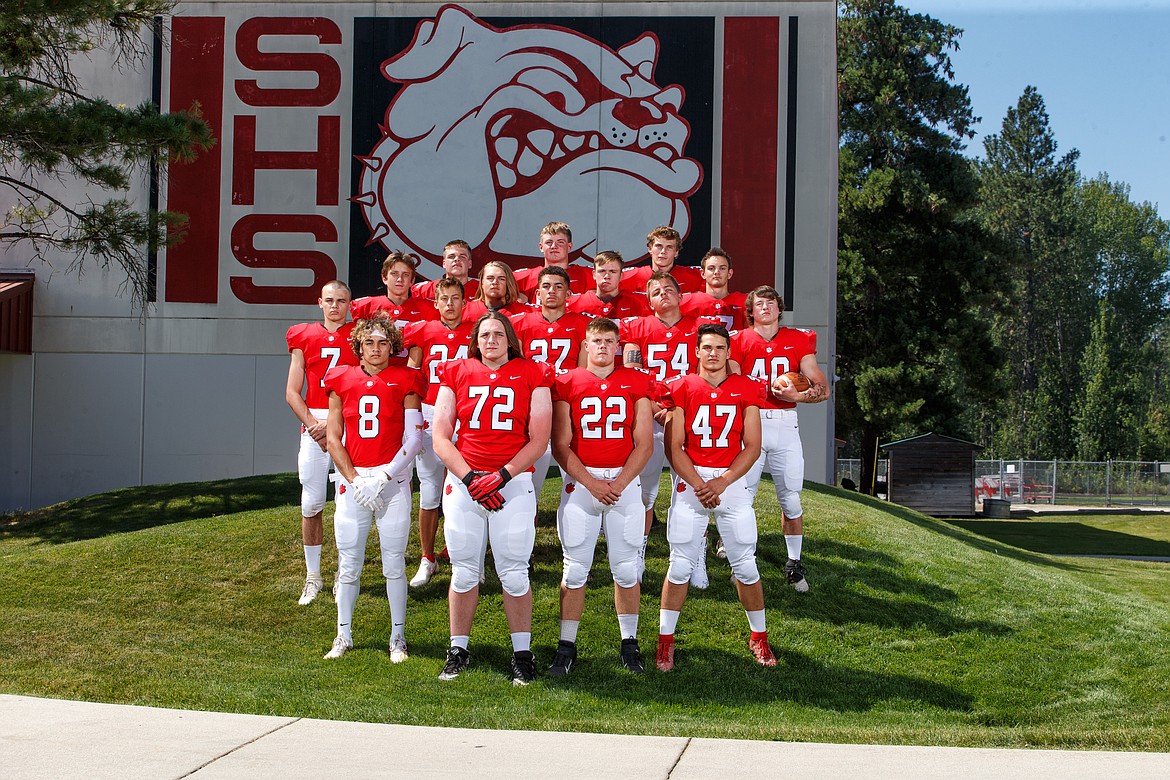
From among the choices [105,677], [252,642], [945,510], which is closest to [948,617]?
[252,642]

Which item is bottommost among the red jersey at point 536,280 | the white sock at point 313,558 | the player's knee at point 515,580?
the white sock at point 313,558

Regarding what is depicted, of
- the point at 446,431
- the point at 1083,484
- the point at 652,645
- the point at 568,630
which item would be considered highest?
the point at 446,431

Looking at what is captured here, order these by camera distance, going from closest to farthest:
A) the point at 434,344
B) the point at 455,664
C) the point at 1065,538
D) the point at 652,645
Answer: the point at 455,664 → the point at 652,645 → the point at 434,344 → the point at 1065,538

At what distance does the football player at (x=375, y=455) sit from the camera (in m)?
6.70

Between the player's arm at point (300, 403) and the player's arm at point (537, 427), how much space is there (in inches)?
77.5

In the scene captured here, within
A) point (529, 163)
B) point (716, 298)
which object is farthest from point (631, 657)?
point (529, 163)

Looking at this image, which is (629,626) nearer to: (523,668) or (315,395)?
(523,668)

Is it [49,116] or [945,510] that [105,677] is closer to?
[49,116]

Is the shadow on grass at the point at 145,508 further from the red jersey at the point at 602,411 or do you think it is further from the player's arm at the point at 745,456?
the player's arm at the point at 745,456

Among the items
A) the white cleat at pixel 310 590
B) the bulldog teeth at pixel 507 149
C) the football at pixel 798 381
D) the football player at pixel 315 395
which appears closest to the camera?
the football at pixel 798 381

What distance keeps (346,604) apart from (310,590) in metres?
1.19

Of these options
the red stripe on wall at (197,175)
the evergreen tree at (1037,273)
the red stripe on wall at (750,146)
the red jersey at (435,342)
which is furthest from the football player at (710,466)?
the evergreen tree at (1037,273)

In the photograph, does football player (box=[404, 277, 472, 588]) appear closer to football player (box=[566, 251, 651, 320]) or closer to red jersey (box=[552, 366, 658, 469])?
football player (box=[566, 251, 651, 320])

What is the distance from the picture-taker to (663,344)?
7738mm
